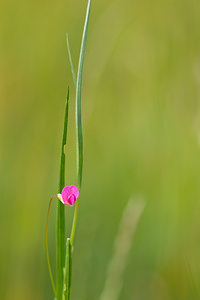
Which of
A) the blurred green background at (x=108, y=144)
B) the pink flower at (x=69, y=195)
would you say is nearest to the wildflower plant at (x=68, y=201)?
the pink flower at (x=69, y=195)

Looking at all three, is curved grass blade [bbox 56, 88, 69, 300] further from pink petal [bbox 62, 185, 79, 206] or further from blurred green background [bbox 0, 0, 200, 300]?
blurred green background [bbox 0, 0, 200, 300]

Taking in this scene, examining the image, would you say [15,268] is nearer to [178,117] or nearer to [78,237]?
[78,237]

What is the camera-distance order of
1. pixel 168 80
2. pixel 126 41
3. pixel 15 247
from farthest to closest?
pixel 126 41 → pixel 168 80 → pixel 15 247

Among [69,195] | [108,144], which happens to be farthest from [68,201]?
[108,144]

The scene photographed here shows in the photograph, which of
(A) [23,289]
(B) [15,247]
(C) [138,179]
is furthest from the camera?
(C) [138,179]

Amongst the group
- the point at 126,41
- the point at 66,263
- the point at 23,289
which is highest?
the point at 126,41

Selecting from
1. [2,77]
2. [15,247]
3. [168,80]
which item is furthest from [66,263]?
[2,77]

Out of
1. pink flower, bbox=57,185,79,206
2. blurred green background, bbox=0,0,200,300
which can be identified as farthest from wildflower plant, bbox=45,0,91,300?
blurred green background, bbox=0,0,200,300

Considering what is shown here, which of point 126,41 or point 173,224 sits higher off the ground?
point 126,41

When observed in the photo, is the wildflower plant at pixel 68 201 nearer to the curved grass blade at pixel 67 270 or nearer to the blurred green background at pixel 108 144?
the curved grass blade at pixel 67 270
